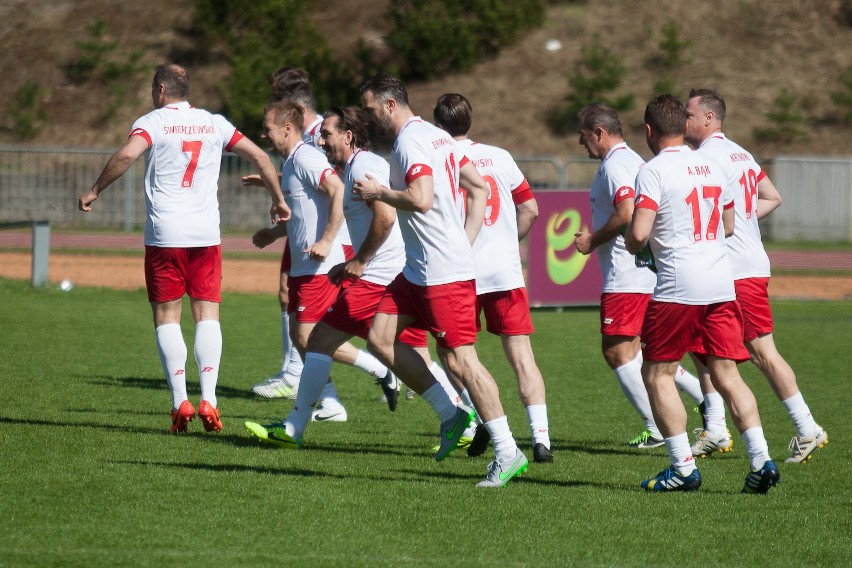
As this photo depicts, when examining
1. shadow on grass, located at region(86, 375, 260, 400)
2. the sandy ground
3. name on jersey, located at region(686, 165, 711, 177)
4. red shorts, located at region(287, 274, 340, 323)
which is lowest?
the sandy ground

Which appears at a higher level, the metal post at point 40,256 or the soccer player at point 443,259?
the soccer player at point 443,259

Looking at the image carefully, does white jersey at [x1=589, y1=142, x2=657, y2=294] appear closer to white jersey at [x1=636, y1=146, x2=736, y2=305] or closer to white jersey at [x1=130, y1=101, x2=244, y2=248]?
white jersey at [x1=636, y1=146, x2=736, y2=305]

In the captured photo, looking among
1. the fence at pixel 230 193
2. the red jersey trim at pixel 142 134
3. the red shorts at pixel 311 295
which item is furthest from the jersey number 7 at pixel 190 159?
the fence at pixel 230 193

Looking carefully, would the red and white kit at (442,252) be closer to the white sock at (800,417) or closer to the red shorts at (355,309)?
the red shorts at (355,309)

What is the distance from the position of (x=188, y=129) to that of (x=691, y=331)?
3412mm

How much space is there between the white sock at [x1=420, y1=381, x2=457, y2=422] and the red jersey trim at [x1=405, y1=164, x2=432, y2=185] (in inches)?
51.0

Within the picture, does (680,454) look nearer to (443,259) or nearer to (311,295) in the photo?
(443,259)

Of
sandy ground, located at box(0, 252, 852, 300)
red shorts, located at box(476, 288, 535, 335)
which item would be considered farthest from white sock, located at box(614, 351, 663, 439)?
sandy ground, located at box(0, 252, 852, 300)

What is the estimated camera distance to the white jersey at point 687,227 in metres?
6.06

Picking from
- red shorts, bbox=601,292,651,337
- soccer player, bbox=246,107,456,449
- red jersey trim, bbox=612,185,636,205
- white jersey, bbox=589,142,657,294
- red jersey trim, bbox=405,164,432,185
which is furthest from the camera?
red shorts, bbox=601,292,651,337

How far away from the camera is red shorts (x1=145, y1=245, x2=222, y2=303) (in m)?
7.72

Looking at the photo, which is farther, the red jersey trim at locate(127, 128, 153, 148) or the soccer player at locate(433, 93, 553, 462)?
the red jersey trim at locate(127, 128, 153, 148)

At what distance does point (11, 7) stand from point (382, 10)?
45.2 ft

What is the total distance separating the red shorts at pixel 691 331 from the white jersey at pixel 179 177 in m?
Answer: 3.03
